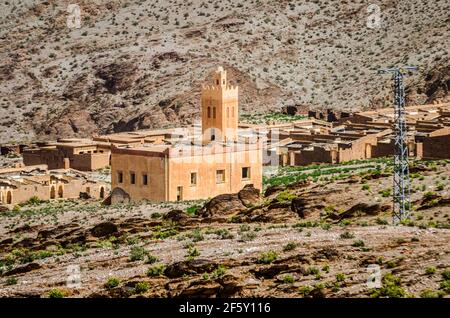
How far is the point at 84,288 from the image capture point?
36.1m

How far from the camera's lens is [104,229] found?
47.3 m

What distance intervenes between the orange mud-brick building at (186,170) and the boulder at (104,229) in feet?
37.9

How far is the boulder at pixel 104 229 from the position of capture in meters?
47.0

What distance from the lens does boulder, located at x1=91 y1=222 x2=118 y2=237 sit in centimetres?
4700

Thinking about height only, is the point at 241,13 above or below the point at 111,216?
above

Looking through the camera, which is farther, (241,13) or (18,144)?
(241,13)

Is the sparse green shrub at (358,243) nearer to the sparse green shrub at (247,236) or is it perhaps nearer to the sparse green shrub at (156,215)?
the sparse green shrub at (247,236)

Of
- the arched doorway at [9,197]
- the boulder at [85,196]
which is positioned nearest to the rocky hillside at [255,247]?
the arched doorway at [9,197]

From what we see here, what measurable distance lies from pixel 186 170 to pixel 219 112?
7486mm

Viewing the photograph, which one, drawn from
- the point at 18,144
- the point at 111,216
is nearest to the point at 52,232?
the point at 111,216

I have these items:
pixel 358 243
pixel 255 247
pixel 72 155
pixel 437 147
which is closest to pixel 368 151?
pixel 437 147

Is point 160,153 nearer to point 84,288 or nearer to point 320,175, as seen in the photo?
point 320,175

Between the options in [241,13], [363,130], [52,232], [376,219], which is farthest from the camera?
[241,13]
